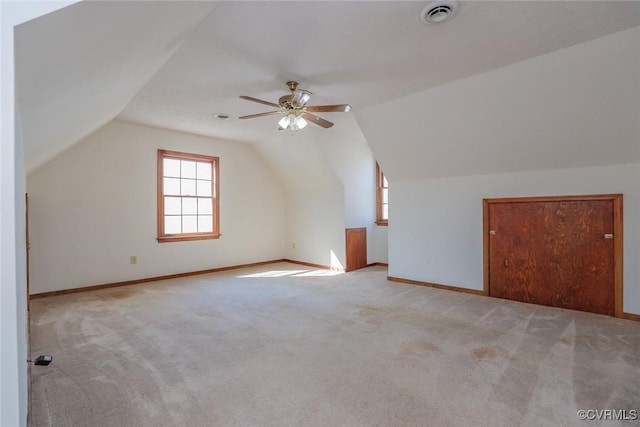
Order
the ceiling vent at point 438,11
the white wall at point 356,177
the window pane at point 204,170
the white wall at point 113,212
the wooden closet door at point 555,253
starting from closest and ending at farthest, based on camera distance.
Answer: the ceiling vent at point 438,11
the wooden closet door at point 555,253
the white wall at point 113,212
the white wall at point 356,177
the window pane at point 204,170

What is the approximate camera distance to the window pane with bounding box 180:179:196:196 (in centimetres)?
530

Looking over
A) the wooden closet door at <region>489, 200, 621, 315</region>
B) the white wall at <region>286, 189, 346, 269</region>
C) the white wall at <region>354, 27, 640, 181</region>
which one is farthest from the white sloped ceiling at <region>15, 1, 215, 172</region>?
the wooden closet door at <region>489, 200, 621, 315</region>

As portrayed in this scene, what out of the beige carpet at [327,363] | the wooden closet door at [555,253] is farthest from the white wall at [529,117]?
the beige carpet at [327,363]

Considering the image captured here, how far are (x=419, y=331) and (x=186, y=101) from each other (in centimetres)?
362

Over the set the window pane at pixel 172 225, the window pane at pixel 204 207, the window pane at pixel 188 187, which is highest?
the window pane at pixel 188 187

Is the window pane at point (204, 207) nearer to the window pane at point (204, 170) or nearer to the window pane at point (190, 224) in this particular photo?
the window pane at point (190, 224)

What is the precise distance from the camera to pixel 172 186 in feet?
17.0

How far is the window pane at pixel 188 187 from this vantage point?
530 centimetres

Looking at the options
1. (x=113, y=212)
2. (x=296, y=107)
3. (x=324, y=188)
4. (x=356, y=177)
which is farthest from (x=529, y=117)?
(x=113, y=212)

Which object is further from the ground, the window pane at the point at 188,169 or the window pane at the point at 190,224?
the window pane at the point at 188,169

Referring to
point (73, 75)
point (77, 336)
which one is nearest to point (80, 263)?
point (77, 336)

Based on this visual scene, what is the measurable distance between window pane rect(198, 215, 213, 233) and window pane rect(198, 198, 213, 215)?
0.08 m

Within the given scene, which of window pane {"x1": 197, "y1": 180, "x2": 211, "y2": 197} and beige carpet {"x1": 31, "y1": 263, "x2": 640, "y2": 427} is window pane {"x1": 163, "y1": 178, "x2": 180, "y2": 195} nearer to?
window pane {"x1": 197, "y1": 180, "x2": 211, "y2": 197}

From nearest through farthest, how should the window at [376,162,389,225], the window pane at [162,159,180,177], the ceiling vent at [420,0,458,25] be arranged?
the ceiling vent at [420,0,458,25]
the window pane at [162,159,180,177]
the window at [376,162,389,225]
